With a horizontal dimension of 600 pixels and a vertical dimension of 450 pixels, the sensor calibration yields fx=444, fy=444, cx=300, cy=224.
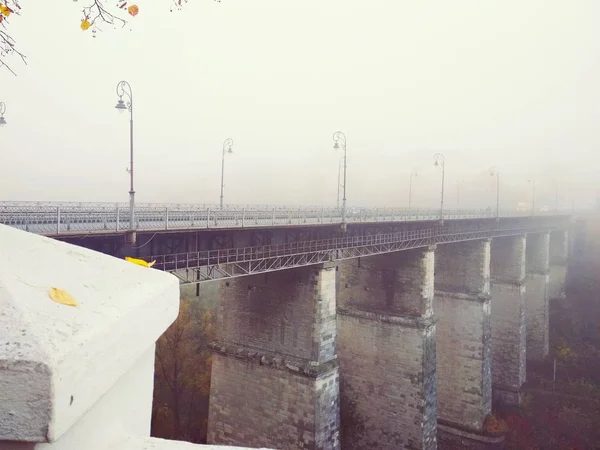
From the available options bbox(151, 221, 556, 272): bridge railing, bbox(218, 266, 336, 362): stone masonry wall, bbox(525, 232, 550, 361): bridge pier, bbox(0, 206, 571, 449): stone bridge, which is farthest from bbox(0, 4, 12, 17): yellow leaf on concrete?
bbox(525, 232, 550, 361): bridge pier

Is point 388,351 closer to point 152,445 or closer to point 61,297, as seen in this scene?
point 152,445

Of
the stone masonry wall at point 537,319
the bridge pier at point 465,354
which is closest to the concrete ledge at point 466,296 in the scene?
the bridge pier at point 465,354

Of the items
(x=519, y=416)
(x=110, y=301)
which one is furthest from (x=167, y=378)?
(x=110, y=301)

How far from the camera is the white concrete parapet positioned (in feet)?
3.42

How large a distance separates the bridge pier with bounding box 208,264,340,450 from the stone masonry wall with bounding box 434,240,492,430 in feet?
40.9

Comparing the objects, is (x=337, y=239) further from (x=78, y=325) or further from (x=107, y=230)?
(x=78, y=325)

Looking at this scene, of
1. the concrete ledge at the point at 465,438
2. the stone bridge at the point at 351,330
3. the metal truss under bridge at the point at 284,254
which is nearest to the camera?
the metal truss under bridge at the point at 284,254

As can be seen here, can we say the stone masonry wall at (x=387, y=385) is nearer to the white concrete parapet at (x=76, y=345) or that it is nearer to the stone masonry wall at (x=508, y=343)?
the stone masonry wall at (x=508, y=343)

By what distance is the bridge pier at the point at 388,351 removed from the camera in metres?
20.2

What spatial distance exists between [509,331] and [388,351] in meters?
15.5

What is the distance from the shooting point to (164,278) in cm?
185

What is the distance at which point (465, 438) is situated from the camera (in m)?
25.2

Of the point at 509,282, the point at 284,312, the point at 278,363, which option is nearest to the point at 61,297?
the point at 278,363

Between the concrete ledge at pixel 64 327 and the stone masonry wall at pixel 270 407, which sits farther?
the stone masonry wall at pixel 270 407
